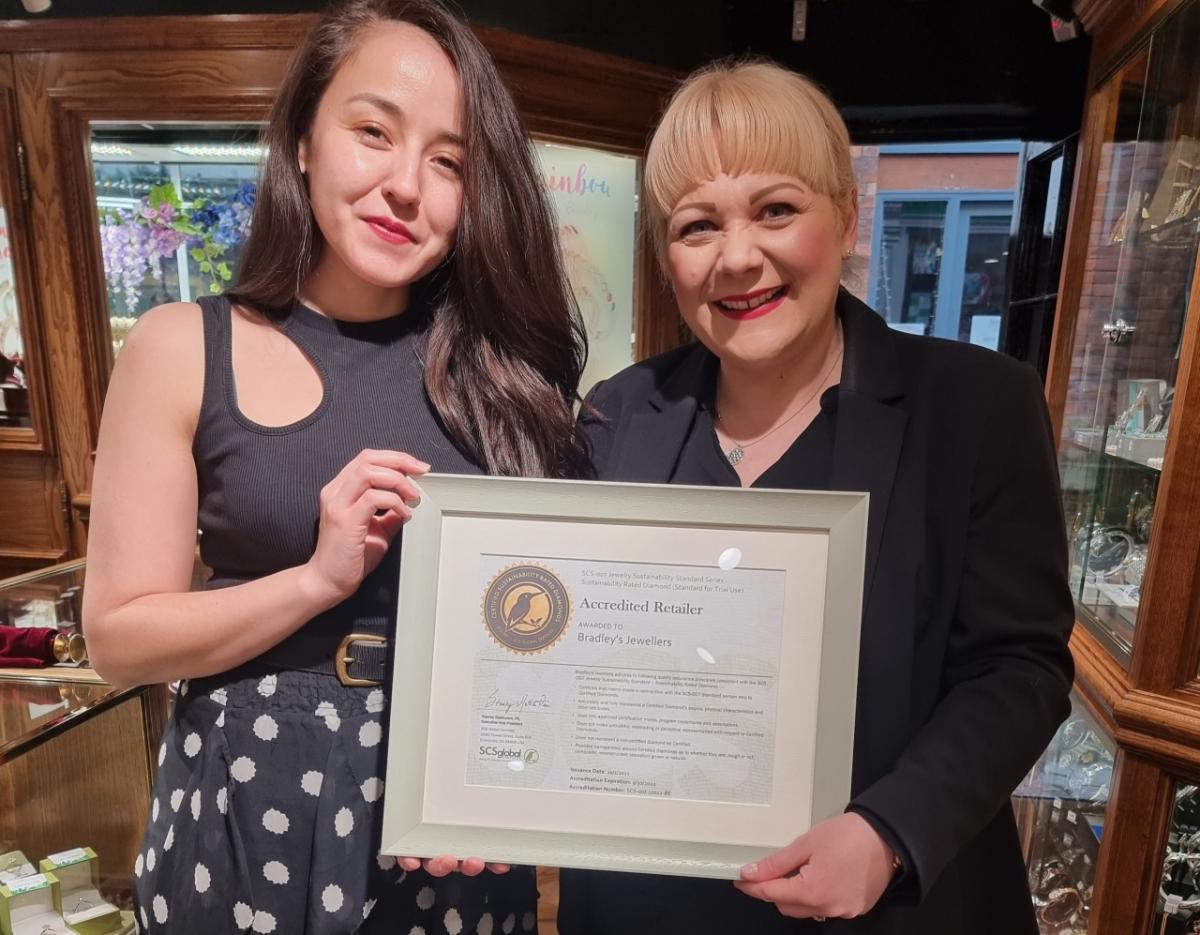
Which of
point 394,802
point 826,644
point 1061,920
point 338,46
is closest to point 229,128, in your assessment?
point 338,46

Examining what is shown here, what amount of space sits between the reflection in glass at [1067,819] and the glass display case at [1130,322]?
0.38m

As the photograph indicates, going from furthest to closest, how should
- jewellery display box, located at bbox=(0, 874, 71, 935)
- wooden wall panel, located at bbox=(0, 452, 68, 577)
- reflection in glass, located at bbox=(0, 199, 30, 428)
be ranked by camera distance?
Answer: wooden wall panel, located at bbox=(0, 452, 68, 577)
reflection in glass, located at bbox=(0, 199, 30, 428)
jewellery display box, located at bbox=(0, 874, 71, 935)

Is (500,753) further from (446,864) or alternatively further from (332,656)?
(332,656)

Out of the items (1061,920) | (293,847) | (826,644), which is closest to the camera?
(826,644)

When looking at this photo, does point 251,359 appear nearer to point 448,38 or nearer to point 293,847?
point 448,38

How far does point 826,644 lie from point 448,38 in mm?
963

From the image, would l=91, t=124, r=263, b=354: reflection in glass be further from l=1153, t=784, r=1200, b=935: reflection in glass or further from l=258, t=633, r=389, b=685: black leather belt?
l=1153, t=784, r=1200, b=935: reflection in glass

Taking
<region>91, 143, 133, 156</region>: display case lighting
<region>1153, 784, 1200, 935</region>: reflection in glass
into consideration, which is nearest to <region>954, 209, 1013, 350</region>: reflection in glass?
<region>1153, 784, 1200, 935</region>: reflection in glass

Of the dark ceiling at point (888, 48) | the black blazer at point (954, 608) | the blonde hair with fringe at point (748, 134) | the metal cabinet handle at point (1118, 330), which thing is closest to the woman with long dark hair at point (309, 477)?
the blonde hair with fringe at point (748, 134)

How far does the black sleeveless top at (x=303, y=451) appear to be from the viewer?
3.39 feet

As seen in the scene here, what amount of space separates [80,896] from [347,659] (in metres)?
1.15

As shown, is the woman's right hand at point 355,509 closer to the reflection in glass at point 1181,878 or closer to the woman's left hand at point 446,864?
the woman's left hand at point 446,864

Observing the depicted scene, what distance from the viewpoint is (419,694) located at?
973 mm

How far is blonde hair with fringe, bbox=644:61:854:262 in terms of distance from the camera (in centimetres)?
101
